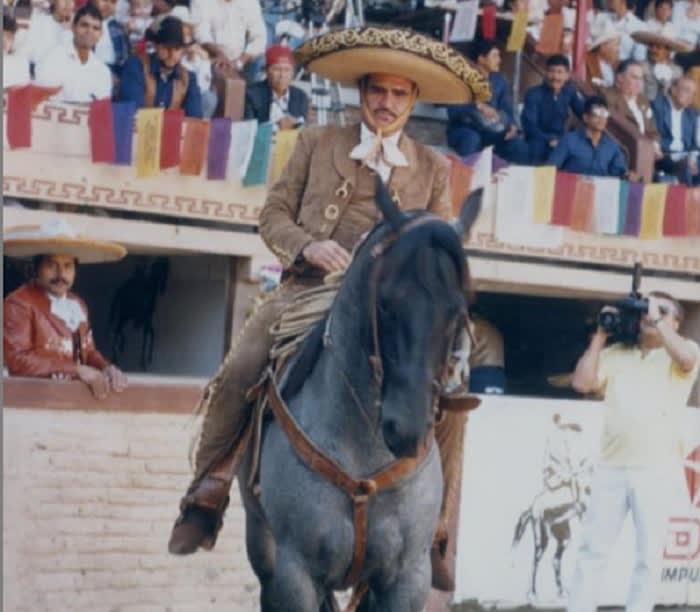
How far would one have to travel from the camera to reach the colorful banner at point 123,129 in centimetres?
1462

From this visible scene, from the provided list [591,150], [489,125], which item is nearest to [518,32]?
[591,150]

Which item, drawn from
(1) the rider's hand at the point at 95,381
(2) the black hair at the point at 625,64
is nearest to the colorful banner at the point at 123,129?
(1) the rider's hand at the point at 95,381

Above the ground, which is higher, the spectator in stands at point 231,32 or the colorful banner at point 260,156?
the spectator in stands at point 231,32

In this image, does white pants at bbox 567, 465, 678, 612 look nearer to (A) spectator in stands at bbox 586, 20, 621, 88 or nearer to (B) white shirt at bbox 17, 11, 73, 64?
(B) white shirt at bbox 17, 11, 73, 64

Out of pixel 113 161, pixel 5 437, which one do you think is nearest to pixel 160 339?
pixel 113 161

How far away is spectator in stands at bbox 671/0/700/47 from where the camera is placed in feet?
69.6

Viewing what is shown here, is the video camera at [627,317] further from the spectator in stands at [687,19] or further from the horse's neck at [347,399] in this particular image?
the spectator in stands at [687,19]

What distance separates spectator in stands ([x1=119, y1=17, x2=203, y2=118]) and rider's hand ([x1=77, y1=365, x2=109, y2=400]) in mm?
3144

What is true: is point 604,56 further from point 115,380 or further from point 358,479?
point 358,479

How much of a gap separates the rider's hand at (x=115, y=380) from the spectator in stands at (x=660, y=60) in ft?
28.8

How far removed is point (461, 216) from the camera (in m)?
7.68

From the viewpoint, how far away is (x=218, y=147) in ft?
50.1

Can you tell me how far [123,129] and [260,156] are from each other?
1.15 meters

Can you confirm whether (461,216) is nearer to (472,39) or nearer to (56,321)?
(56,321)
